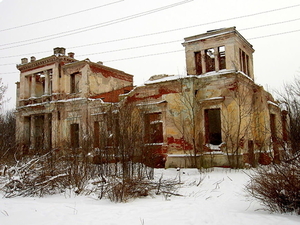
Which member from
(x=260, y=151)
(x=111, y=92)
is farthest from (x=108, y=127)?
(x=111, y=92)

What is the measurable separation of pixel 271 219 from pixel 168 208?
240cm

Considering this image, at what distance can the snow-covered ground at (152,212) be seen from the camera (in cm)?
558

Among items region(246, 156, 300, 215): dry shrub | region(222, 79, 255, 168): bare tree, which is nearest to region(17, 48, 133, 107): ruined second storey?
region(222, 79, 255, 168): bare tree

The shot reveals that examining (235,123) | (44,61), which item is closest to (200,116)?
(235,123)

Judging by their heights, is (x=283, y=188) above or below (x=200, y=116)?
below

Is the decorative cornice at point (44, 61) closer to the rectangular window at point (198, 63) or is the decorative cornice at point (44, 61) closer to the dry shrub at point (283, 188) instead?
the rectangular window at point (198, 63)

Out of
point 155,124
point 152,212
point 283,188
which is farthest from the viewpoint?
point 155,124

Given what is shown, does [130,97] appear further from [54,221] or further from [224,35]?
[54,221]

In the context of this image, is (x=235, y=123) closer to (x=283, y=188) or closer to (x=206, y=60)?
(x=206, y=60)

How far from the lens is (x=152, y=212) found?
21.0 feet

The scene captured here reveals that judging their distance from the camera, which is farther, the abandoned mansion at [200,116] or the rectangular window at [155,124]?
the rectangular window at [155,124]

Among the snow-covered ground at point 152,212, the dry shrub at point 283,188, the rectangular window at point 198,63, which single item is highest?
the rectangular window at point 198,63

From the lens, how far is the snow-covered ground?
5.58m

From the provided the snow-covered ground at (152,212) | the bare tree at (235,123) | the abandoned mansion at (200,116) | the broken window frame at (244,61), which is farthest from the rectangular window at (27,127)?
the broken window frame at (244,61)
